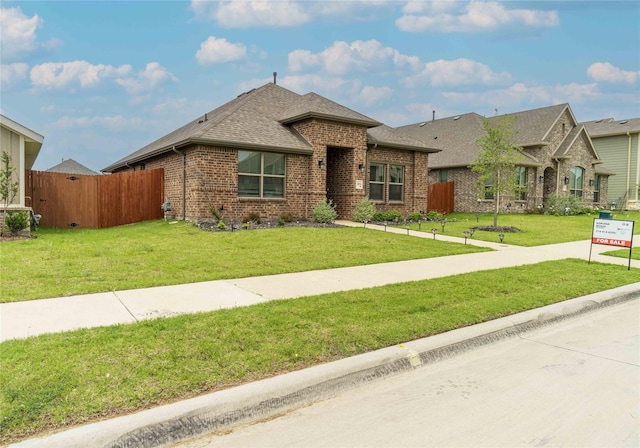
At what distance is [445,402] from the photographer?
377 centimetres

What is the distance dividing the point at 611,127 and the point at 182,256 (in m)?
41.9

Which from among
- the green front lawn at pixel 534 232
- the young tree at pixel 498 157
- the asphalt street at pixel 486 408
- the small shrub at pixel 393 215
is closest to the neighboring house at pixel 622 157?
the green front lawn at pixel 534 232

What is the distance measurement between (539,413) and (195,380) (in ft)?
9.34

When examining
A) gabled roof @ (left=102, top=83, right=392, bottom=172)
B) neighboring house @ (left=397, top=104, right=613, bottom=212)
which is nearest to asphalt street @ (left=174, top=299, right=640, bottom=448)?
gabled roof @ (left=102, top=83, right=392, bottom=172)

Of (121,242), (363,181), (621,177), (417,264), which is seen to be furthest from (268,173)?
(621,177)

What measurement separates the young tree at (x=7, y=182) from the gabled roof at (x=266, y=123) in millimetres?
5298

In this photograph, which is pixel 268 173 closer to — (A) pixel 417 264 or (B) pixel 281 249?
(B) pixel 281 249

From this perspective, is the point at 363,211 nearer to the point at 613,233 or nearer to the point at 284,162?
the point at 284,162

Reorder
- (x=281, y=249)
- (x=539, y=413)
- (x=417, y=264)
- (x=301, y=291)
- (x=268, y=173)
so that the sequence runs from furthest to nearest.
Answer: (x=268, y=173) → (x=281, y=249) → (x=417, y=264) → (x=301, y=291) → (x=539, y=413)

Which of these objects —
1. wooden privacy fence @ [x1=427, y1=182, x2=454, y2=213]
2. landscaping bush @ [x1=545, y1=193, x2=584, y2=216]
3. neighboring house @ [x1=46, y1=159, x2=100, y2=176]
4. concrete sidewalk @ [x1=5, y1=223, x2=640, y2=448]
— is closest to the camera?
concrete sidewalk @ [x1=5, y1=223, x2=640, y2=448]

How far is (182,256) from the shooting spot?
9789mm

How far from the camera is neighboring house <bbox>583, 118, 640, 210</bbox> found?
3644 cm

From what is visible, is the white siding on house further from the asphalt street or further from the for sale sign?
the asphalt street

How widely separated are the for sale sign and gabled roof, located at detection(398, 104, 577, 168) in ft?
54.1
